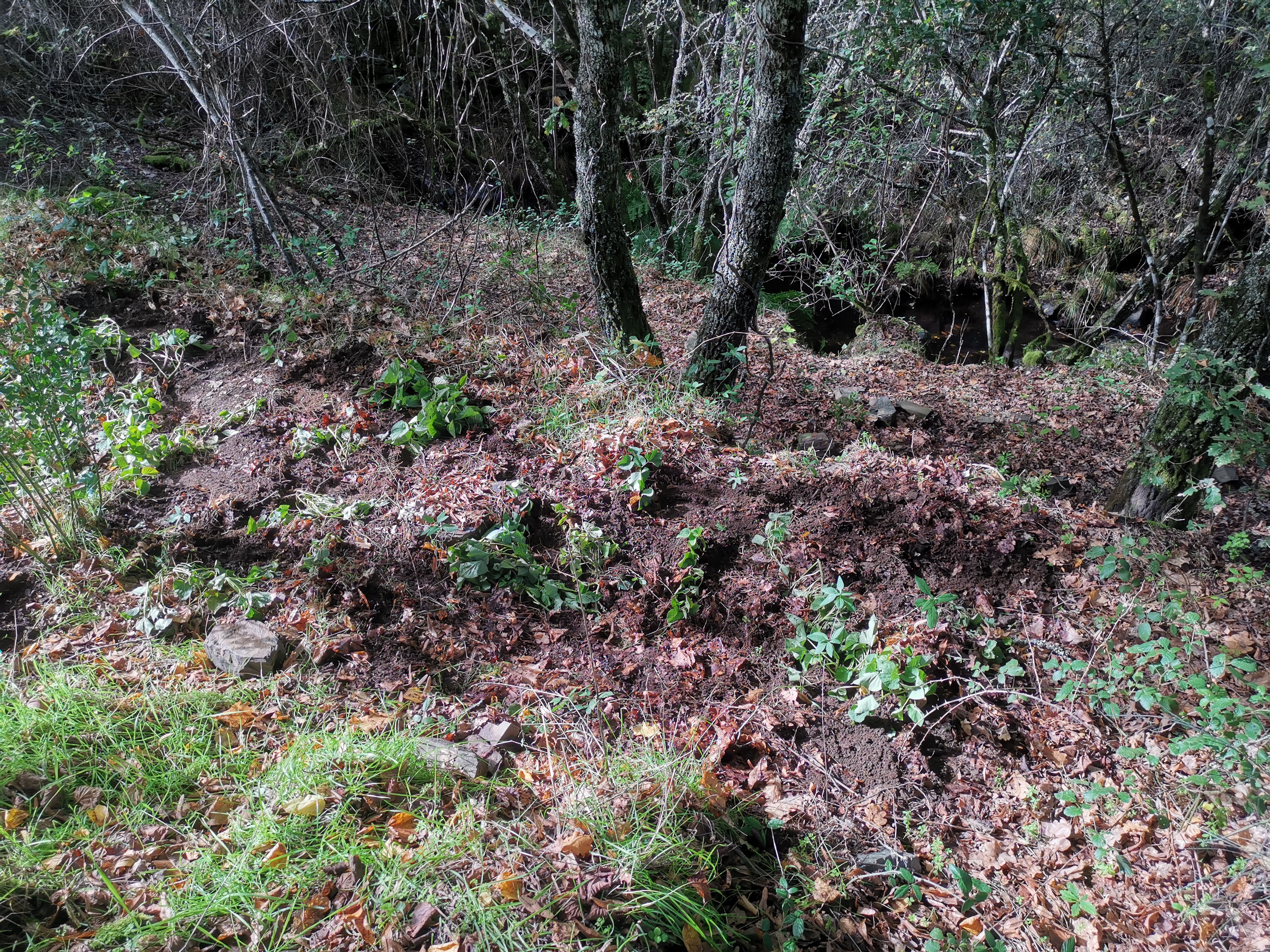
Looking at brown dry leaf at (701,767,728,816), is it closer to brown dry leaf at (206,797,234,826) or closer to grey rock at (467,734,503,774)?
grey rock at (467,734,503,774)

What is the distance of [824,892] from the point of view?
79.5 inches

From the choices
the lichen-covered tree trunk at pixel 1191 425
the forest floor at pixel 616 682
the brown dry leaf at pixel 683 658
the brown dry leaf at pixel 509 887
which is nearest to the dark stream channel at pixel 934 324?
the forest floor at pixel 616 682

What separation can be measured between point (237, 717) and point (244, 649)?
13.0 inches

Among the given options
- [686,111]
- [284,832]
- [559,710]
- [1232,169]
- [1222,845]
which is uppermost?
[686,111]

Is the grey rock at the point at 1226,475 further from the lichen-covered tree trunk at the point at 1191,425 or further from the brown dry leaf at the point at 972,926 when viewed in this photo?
the brown dry leaf at the point at 972,926

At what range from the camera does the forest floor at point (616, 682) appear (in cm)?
188

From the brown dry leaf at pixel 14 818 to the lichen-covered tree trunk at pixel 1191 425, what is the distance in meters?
4.26

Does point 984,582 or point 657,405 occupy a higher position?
point 657,405

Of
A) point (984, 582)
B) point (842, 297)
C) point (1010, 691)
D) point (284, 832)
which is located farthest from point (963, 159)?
point (284, 832)

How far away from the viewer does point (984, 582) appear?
9.59ft

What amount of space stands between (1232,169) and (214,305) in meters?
7.70

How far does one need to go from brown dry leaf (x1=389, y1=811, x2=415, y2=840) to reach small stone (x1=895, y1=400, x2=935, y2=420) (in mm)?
3985

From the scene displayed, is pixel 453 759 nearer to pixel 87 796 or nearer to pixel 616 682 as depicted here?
pixel 616 682

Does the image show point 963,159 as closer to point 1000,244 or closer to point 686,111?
point 1000,244
